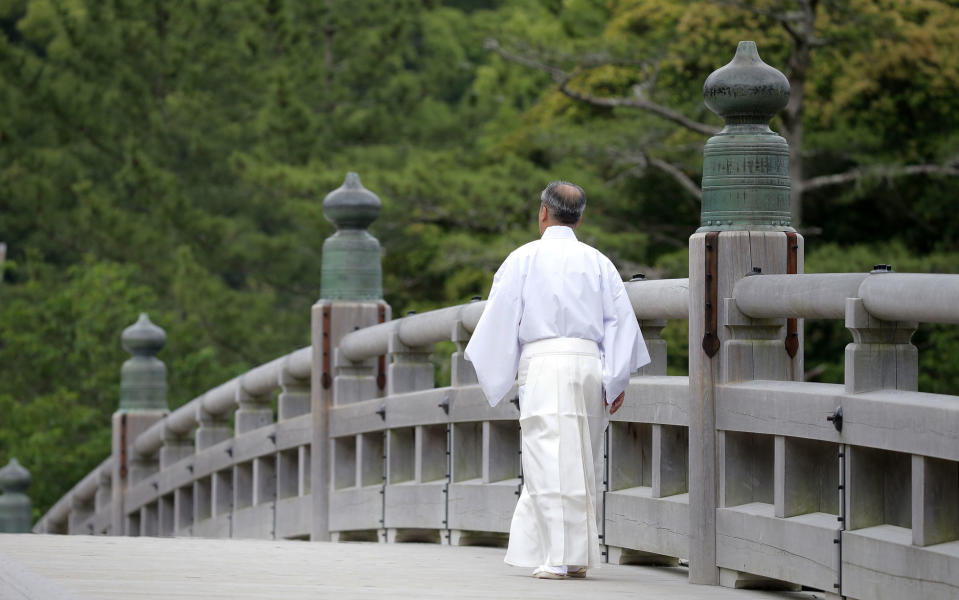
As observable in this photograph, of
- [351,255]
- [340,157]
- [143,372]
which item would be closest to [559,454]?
[351,255]

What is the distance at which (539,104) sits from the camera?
27922 mm

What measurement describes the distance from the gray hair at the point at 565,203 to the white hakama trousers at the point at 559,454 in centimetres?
49

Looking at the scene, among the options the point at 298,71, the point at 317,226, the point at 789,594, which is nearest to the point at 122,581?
the point at 789,594

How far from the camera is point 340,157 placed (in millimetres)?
27516

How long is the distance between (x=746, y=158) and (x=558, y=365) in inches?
41.3

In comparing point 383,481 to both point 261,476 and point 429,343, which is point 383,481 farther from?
point 261,476

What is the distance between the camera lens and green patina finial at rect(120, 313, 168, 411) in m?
14.8

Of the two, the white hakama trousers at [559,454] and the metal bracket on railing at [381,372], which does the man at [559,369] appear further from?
the metal bracket on railing at [381,372]

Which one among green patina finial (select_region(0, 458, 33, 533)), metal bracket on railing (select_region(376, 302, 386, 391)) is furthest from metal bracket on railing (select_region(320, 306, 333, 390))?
green patina finial (select_region(0, 458, 33, 533))

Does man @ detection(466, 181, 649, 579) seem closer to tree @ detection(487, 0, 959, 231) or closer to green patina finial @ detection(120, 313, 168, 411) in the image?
green patina finial @ detection(120, 313, 168, 411)

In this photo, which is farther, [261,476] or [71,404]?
[71,404]

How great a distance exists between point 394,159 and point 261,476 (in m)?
17.1

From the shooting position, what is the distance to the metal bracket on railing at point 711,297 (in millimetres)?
6336

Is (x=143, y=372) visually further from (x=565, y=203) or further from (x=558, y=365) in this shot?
(x=558, y=365)
